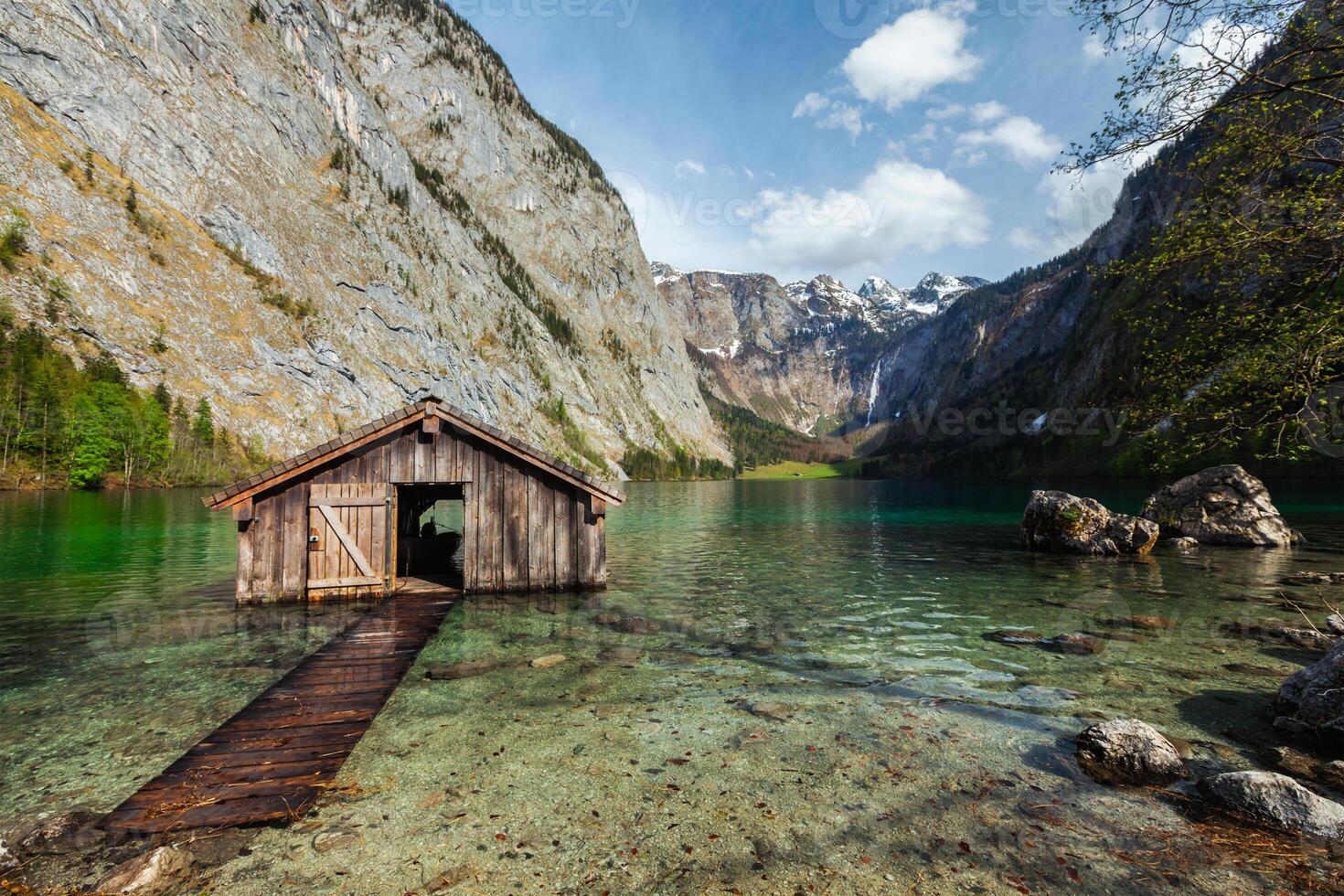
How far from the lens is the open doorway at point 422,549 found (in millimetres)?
20516

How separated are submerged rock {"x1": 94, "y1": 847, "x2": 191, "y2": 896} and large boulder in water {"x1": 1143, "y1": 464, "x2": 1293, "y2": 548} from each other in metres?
42.0

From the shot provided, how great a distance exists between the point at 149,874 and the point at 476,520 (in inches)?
520

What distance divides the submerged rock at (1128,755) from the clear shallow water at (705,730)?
358 mm

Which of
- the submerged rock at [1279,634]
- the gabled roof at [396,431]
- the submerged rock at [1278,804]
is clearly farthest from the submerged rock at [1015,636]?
the gabled roof at [396,431]

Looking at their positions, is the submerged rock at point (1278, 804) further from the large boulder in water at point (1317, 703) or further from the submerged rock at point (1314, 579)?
the submerged rock at point (1314, 579)

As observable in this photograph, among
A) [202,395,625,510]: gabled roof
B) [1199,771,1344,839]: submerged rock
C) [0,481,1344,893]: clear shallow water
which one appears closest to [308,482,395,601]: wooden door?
[202,395,625,510]: gabled roof

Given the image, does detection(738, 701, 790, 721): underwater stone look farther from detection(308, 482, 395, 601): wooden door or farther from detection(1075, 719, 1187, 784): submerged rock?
detection(308, 482, 395, 601): wooden door

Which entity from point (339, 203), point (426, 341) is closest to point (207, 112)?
point (339, 203)

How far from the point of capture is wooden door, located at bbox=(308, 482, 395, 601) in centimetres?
1712

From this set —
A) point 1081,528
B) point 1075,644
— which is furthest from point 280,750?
point 1081,528

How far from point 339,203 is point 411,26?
83.5 m

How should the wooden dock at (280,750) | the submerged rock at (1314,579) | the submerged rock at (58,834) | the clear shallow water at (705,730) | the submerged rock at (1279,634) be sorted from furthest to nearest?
1. the submerged rock at (1314,579)
2. the submerged rock at (1279,634)
3. the wooden dock at (280,750)
4. the submerged rock at (58,834)
5. the clear shallow water at (705,730)

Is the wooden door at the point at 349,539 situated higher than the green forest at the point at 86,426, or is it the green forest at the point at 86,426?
the green forest at the point at 86,426

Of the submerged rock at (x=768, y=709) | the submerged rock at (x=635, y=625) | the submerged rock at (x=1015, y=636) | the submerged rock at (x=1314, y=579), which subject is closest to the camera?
the submerged rock at (x=768, y=709)
